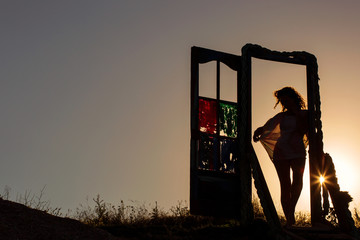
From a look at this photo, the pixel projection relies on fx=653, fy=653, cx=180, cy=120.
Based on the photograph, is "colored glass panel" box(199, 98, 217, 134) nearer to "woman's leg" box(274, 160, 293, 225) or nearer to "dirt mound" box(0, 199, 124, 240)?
"woman's leg" box(274, 160, 293, 225)

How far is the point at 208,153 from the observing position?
11258 mm

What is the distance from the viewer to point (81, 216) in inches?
469

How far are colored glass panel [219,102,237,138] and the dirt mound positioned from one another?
304cm

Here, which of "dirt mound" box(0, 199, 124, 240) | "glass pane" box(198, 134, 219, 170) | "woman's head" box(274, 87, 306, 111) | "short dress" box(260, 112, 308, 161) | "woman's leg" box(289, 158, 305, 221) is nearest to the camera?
"dirt mound" box(0, 199, 124, 240)

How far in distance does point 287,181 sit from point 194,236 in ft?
6.90

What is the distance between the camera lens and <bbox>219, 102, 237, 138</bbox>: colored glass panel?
11.4 m

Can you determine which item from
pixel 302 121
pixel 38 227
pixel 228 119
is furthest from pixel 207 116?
pixel 38 227

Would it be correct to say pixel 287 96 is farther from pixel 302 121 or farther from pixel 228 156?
pixel 228 156

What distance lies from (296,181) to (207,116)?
6.19 feet

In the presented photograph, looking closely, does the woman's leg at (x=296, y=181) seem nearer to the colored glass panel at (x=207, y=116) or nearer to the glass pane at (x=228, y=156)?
the glass pane at (x=228, y=156)

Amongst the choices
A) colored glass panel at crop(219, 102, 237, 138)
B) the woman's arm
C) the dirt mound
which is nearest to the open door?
colored glass panel at crop(219, 102, 237, 138)

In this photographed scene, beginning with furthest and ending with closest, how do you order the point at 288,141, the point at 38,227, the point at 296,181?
the point at 288,141, the point at 296,181, the point at 38,227

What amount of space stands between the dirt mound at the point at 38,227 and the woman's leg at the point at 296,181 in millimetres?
3072

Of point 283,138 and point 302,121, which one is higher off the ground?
point 302,121
